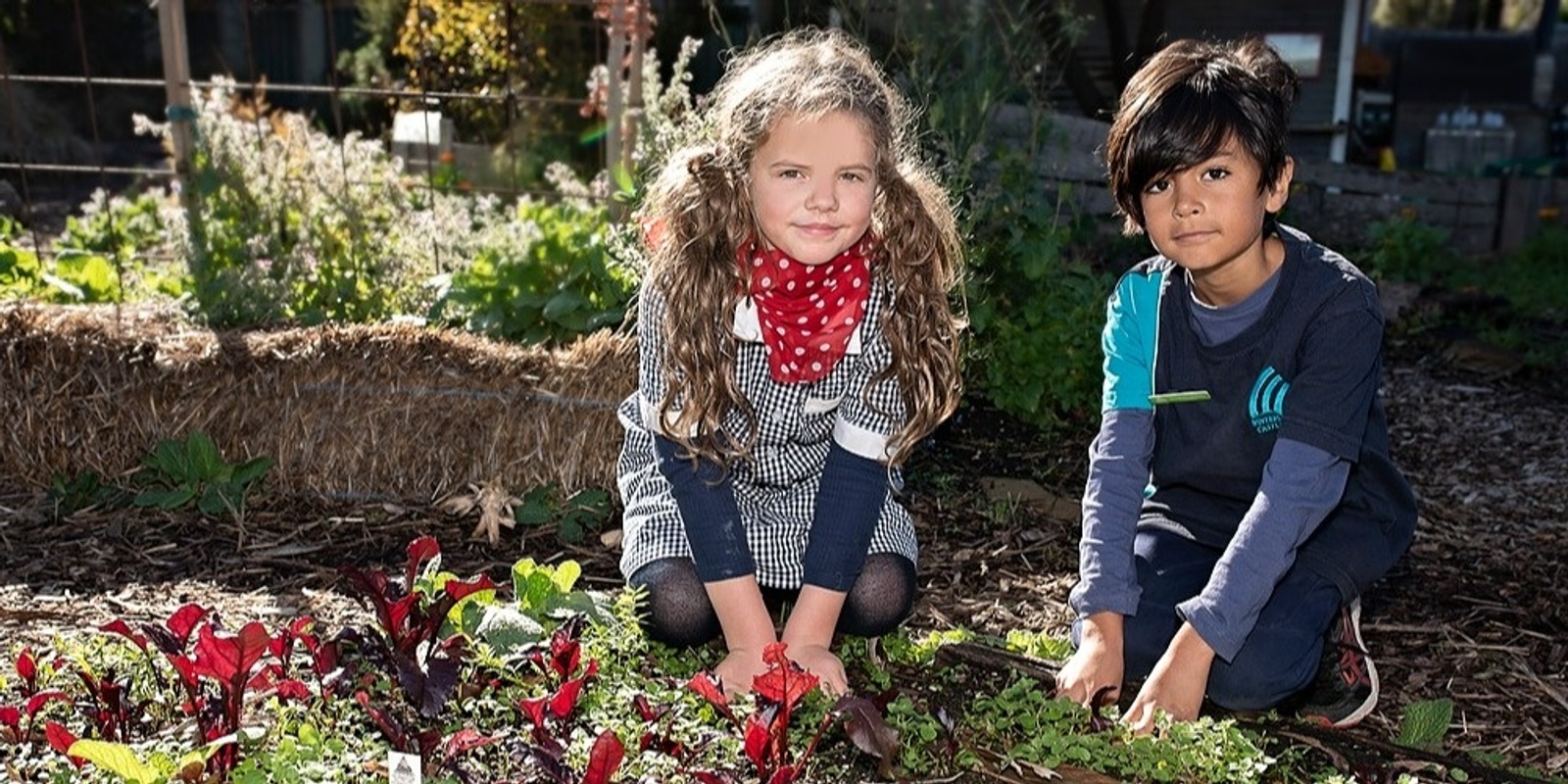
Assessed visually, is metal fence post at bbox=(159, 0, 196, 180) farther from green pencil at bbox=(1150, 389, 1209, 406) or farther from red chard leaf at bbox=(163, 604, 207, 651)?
green pencil at bbox=(1150, 389, 1209, 406)

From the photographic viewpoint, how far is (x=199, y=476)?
3.91 meters

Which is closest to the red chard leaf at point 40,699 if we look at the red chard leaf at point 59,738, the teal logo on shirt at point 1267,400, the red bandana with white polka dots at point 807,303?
the red chard leaf at point 59,738

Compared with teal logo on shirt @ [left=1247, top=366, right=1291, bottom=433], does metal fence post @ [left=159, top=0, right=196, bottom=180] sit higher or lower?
higher

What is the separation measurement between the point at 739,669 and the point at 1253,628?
36.1 inches

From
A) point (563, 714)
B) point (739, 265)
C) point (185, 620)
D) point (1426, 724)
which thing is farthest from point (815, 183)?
point (1426, 724)

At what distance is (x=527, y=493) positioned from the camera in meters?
3.86

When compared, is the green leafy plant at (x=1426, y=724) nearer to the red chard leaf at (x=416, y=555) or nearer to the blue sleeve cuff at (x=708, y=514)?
the blue sleeve cuff at (x=708, y=514)

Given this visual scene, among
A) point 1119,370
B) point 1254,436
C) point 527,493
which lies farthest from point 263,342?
point 1254,436

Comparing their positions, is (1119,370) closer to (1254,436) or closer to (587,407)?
(1254,436)

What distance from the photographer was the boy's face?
2.66 m

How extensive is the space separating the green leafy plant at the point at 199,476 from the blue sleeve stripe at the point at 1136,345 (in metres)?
2.15

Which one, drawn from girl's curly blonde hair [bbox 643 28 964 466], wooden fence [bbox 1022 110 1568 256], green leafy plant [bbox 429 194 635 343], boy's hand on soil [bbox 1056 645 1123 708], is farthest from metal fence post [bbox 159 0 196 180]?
wooden fence [bbox 1022 110 1568 256]

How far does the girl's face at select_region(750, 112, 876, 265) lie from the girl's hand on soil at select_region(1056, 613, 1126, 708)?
0.83 meters

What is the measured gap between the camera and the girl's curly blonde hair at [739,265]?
2.79 metres
